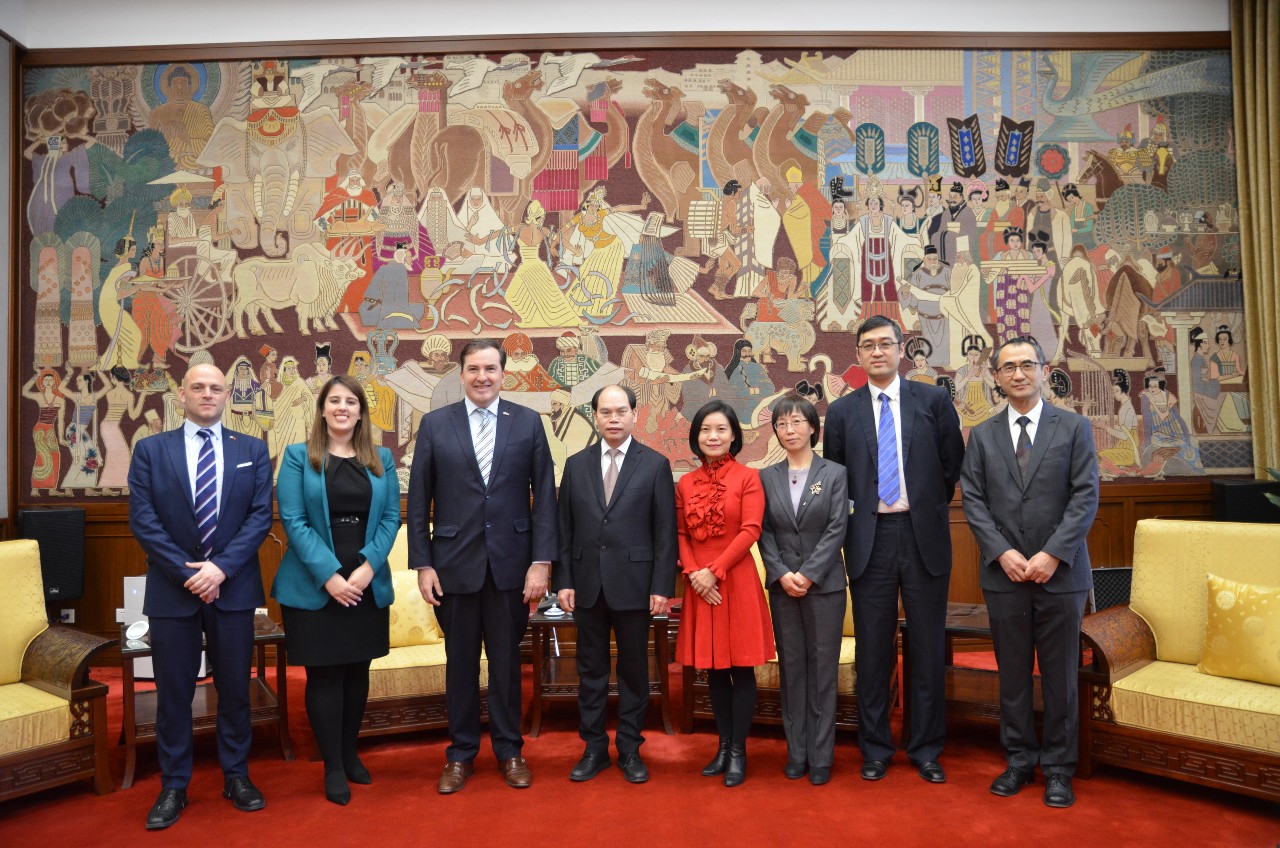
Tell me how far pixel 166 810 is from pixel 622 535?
193 cm

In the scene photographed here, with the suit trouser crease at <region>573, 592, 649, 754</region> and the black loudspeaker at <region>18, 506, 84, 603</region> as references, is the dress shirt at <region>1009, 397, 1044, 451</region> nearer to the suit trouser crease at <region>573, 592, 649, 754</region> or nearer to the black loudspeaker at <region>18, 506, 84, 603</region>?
the suit trouser crease at <region>573, 592, 649, 754</region>

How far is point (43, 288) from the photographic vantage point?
6121 millimetres

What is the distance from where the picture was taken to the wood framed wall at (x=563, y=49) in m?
6.00

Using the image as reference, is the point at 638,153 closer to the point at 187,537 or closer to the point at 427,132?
the point at 427,132

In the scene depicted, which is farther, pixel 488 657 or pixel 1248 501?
pixel 1248 501

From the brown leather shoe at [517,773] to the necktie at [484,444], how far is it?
114 cm

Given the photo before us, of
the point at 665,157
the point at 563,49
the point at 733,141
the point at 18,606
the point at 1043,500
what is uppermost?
the point at 563,49

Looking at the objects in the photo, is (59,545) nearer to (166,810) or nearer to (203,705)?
(203,705)

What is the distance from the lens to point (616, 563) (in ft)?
11.4

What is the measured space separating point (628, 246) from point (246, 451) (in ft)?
11.0

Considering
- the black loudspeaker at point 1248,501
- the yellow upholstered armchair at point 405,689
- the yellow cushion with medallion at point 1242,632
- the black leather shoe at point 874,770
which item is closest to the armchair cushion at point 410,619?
the yellow upholstered armchair at point 405,689

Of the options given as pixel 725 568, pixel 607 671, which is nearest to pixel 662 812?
pixel 607 671

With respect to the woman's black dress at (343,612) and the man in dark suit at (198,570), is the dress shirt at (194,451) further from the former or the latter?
the woman's black dress at (343,612)

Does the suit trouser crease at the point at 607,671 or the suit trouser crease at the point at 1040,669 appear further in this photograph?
the suit trouser crease at the point at 607,671
